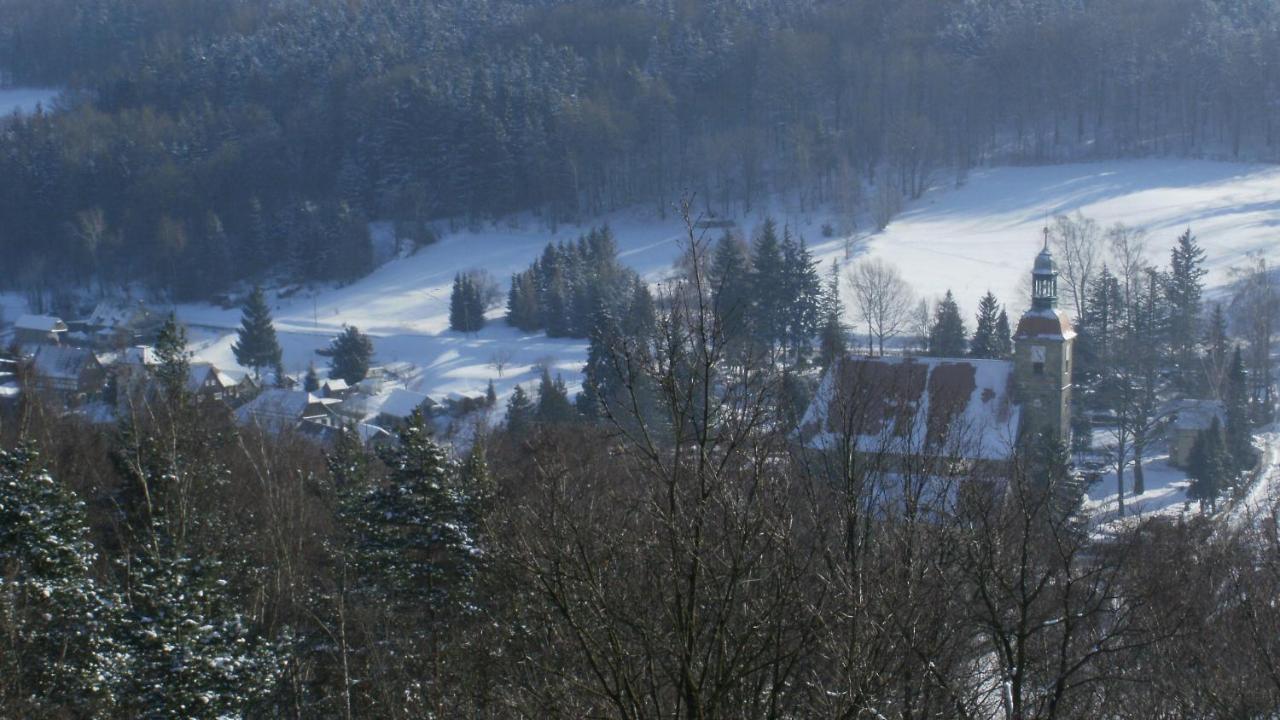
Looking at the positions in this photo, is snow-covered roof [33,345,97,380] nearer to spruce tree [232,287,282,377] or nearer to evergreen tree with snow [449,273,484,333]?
spruce tree [232,287,282,377]

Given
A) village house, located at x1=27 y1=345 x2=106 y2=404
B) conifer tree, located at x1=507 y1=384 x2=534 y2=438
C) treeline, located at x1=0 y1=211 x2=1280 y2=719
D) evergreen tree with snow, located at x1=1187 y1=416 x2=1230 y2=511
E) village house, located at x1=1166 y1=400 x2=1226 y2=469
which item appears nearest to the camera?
treeline, located at x1=0 y1=211 x2=1280 y2=719

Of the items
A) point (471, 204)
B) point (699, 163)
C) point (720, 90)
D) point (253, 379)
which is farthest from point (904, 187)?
point (253, 379)

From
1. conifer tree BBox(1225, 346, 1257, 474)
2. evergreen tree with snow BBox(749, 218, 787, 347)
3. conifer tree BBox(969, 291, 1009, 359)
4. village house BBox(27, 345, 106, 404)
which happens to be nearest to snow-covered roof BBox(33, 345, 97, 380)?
village house BBox(27, 345, 106, 404)

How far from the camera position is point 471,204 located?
2429 inches

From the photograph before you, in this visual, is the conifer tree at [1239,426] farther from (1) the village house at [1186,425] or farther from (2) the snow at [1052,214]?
(2) the snow at [1052,214]

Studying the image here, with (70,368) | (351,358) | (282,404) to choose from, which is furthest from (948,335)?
(70,368)

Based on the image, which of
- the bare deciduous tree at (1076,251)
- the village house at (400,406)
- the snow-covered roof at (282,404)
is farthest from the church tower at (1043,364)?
the snow-covered roof at (282,404)

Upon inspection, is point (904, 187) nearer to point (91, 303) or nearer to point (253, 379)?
point (253, 379)

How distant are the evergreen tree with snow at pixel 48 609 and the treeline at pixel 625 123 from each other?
4466 cm

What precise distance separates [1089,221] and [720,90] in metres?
27.2

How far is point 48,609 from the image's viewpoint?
38.5 feet

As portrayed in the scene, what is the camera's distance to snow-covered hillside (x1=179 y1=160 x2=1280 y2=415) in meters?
44.6

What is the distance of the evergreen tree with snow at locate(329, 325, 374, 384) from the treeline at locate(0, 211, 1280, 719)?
2128 centimetres

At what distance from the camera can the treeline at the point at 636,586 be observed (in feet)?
18.7
